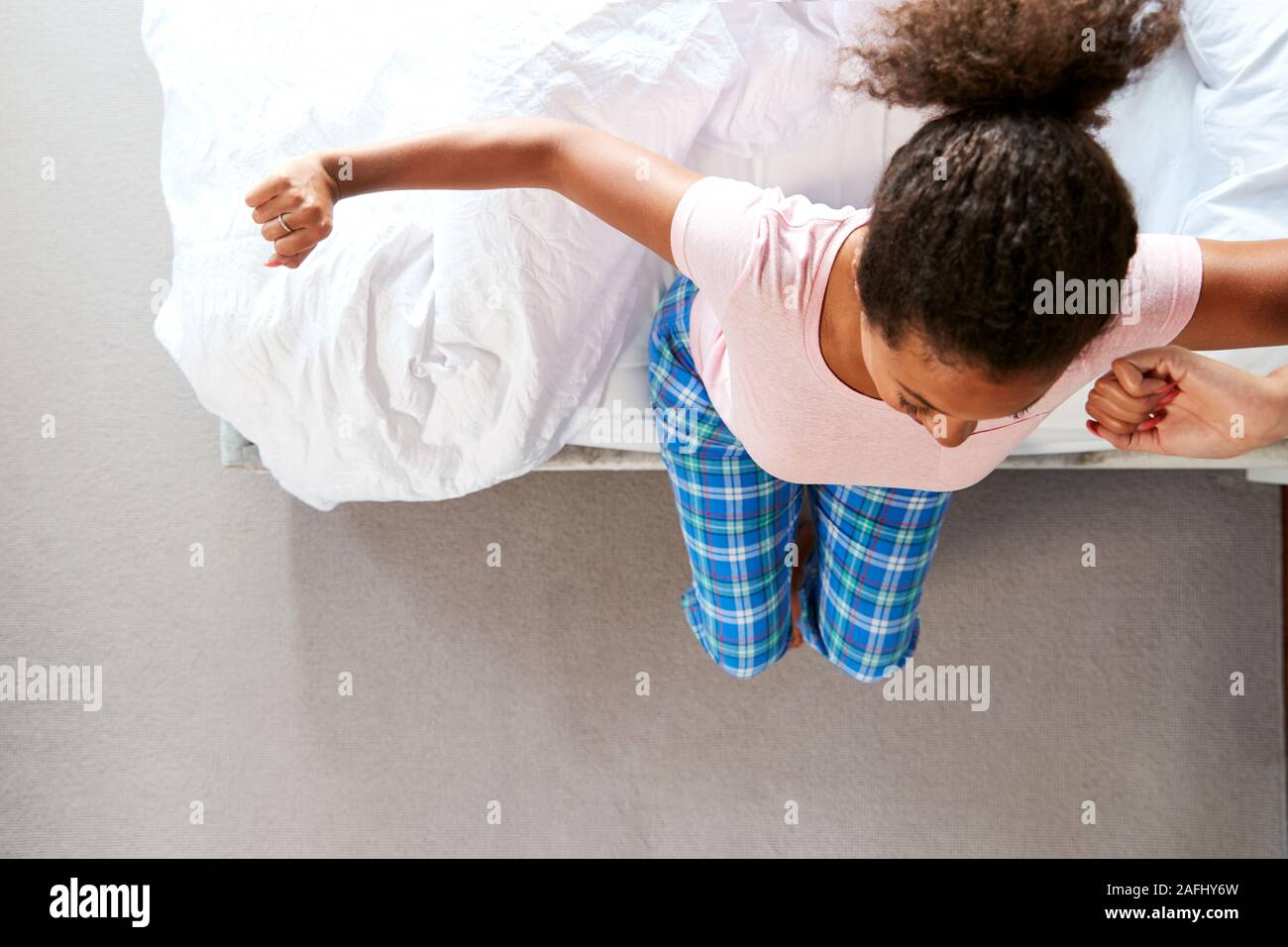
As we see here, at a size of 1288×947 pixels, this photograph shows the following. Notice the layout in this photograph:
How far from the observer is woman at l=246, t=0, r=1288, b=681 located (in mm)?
546

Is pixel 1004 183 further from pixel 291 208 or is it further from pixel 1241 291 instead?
pixel 291 208

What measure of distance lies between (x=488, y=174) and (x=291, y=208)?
0.51 ft

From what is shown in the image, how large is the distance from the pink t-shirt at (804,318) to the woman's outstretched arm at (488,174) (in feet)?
0.12

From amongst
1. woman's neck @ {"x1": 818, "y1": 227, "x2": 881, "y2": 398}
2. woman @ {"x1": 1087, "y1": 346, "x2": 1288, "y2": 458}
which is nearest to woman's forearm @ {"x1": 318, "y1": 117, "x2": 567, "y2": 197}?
woman's neck @ {"x1": 818, "y1": 227, "x2": 881, "y2": 398}

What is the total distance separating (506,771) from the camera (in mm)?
1373

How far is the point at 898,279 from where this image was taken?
57cm

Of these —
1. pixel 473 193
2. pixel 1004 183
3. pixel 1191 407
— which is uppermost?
pixel 473 193

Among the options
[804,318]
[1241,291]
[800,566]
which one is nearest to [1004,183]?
[804,318]

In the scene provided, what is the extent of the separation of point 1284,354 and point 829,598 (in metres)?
0.55

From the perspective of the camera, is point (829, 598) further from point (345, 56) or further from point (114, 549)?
point (114, 549)

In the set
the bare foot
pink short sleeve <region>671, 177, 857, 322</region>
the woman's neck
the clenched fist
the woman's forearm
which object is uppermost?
the woman's forearm

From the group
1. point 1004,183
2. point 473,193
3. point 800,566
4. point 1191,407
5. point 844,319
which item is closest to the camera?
point 1004,183

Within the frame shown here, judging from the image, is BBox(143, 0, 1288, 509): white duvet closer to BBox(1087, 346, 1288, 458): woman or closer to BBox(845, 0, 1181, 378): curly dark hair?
BBox(1087, 346, 1288, 458): woman

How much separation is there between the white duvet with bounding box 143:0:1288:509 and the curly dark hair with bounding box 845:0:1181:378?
412mm
